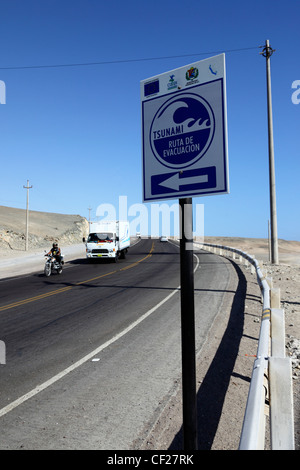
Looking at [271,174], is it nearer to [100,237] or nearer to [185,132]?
[100,237]

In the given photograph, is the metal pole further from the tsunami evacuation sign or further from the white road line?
the white road line

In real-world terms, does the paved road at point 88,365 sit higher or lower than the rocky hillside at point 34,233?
lower

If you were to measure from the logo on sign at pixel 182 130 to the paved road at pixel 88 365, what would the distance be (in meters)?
3.12

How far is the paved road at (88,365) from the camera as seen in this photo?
4.24m

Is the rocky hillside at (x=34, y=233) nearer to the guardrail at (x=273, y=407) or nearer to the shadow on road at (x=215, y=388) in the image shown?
the shadow on road at (x=215, y=388)

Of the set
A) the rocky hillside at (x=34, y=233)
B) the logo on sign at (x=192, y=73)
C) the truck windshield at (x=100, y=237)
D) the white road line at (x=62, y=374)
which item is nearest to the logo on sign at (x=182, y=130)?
the logo on sign at (x=192, y=73)

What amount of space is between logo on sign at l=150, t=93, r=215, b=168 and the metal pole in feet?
1.17

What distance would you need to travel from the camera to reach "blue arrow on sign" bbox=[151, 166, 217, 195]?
2.62m

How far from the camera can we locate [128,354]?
269 inches

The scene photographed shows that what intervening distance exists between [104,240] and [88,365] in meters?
21.8

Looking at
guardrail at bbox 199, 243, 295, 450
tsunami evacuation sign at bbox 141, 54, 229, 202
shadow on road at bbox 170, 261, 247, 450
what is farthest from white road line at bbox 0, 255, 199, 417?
tsunami evacuation sign at bbox 141, 54, 229, 202
